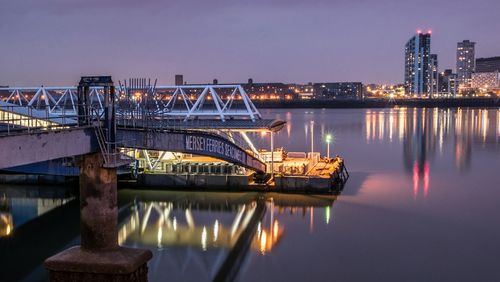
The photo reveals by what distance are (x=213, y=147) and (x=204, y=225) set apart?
4.50m

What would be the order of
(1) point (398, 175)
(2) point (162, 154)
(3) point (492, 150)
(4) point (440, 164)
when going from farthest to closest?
1. (3) point (492, 150)
2. (4) point (440, 164)
3. (1) point (398, 175)
4. (2) point (162, 154)

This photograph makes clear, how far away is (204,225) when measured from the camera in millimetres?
29609

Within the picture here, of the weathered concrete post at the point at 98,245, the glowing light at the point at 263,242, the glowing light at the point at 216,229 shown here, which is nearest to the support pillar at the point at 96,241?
the weathered concrete post at the point at 98,245

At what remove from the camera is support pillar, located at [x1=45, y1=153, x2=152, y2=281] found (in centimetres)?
1450

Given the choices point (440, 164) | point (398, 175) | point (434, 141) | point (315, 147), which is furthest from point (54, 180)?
point (434, 141)

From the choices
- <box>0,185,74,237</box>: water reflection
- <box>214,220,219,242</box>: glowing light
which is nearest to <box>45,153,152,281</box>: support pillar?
<box>214,220,219,242</box>: glowing light

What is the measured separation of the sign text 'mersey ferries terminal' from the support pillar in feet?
27.8

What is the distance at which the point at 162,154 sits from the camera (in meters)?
38.2

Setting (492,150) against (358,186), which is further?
(492,150)

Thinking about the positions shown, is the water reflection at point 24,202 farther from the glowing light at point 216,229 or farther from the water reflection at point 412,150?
the water reflection at point 412,150

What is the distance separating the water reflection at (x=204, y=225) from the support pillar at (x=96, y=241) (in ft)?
21.8

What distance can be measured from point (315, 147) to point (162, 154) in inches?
1638

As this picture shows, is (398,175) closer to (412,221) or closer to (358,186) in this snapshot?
(358,186)

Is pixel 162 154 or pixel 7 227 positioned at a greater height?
pixel 162 154
